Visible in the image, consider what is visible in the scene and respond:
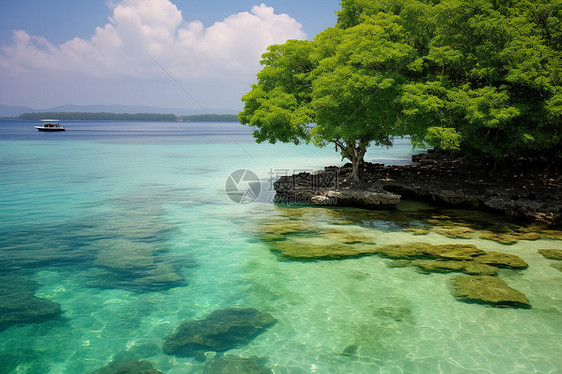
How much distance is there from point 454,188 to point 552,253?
765 cm

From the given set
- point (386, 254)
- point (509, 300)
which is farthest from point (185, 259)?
point (509, 300)

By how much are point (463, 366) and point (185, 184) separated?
22.3 meters

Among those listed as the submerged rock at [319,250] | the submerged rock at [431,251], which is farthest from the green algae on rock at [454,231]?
the submerged rock at [319,250]

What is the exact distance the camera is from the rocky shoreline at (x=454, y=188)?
16406mm

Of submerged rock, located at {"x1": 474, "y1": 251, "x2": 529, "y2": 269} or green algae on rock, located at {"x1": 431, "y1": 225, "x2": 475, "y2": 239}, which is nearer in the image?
submerged rock, located at {"x1": 474, "y1": 251, "x2": 529, "y2": 269}

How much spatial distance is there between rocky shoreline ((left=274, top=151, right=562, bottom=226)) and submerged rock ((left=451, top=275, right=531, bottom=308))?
8092mm

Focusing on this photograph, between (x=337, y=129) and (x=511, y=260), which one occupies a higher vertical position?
(x=337, y=129)

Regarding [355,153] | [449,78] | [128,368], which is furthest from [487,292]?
[449,78]

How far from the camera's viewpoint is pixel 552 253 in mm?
11328

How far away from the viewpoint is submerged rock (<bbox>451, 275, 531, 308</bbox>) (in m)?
8.32

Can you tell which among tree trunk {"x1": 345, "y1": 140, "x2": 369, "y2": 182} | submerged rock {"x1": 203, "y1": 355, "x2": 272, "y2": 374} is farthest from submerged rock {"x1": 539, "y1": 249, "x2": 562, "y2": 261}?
tree trunk {"x1": 345, "y1": 140, "x2": 369, "y2": 182}

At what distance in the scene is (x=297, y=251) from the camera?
11750 millimetres

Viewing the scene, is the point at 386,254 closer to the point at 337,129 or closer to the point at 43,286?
the point at 337,129

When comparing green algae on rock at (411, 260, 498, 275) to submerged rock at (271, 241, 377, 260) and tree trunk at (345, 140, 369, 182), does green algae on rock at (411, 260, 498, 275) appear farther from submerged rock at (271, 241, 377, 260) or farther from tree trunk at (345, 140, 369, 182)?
tree trunk at (345, 140, 369, 182)
